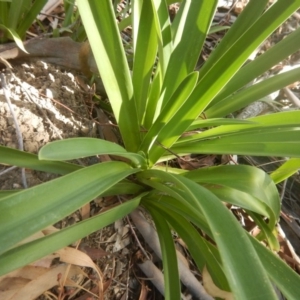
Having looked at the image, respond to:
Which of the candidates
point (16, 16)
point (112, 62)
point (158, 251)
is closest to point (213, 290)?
point (158, 251)

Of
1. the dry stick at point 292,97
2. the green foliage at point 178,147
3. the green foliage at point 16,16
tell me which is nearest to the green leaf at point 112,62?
the green foliage at point 178,147

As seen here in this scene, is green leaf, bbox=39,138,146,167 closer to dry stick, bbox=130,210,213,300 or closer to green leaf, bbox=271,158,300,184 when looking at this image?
dry stick, bbox=130,210,213,300

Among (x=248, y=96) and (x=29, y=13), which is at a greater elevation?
(x=29, y=13)

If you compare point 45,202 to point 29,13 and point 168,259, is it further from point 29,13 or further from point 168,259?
point 29,13

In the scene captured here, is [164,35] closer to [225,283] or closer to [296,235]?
[225,283]

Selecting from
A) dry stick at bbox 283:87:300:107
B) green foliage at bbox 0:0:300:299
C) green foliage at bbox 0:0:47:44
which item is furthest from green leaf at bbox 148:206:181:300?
dry stick at bbox 283:87:300:107

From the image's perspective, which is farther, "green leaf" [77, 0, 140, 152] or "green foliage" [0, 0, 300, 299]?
"green leaf" [77, 0, 140, 152]

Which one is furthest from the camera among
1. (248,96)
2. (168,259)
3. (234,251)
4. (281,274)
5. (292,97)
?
(292,97)

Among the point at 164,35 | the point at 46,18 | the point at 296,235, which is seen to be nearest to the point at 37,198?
the point at 164,35
